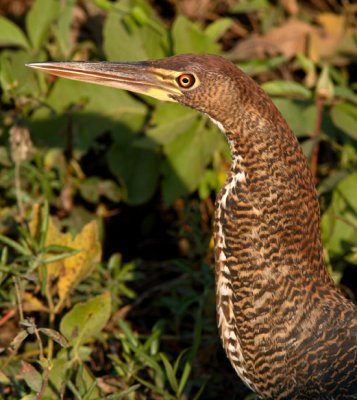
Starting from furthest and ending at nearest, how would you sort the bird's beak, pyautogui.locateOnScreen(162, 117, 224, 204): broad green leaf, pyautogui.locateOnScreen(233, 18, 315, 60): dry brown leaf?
1. pyautogui.locateOnScreen(233, 18, 315, 60): dry brown leaf
2. pyautogui.locateOnScreen(162, 117, 224, 204): broad green leaf
3. the bird's beak

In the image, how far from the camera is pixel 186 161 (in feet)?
16.5

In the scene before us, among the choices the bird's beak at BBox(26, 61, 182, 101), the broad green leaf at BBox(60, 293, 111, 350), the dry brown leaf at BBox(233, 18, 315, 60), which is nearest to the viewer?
the bird's beak at BBox(26, 61, 182, 101)

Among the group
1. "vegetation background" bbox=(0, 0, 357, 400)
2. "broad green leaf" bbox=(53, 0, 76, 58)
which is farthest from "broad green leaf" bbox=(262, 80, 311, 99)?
"broad green leaf" bbox=(53, 0, 76, 58)

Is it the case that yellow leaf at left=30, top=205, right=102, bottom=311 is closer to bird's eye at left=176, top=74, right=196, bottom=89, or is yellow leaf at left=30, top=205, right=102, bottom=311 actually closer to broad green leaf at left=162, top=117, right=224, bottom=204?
broad green leaf at left=162, top=117, right=224, bottom=204

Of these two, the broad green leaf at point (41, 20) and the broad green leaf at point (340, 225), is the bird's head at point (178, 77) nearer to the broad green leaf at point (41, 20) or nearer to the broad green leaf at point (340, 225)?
the broad green leaf at point (340, 225)

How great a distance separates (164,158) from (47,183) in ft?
2.00

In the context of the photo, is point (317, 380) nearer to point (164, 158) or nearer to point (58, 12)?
point (164, 158)

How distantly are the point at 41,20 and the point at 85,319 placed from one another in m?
1.89

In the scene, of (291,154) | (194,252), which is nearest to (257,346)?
(291,154)

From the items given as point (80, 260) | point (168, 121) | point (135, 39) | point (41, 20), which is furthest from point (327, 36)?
point (80, 260)

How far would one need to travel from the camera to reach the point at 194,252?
16.1 ft

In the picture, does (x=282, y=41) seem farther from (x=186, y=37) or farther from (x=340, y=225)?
(x=340, y=225)

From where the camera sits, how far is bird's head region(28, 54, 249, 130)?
333 cm

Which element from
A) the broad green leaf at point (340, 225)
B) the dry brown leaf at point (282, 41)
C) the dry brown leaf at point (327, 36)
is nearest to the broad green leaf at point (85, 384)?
the broad green leaf at point (340, 225)
